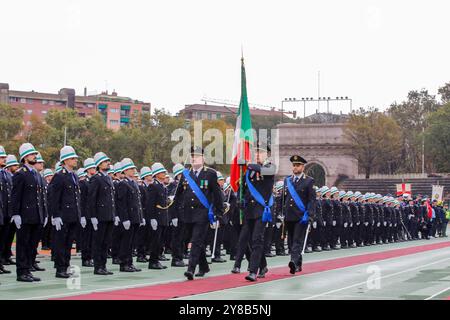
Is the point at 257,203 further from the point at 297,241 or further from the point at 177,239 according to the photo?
the point at 177,239

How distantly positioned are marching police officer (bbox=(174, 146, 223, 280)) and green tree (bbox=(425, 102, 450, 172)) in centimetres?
7898

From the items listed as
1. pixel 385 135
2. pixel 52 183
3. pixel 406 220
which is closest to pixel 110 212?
pixel 52 183

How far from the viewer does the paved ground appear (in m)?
11.6

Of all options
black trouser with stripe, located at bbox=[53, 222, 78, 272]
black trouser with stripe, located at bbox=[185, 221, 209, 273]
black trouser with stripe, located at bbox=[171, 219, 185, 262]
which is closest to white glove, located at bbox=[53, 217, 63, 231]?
black trouser with stripe, located at bbox=[53, 222, 78, 272]

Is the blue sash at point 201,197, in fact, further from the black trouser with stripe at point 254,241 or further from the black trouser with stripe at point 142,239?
the black trouser with stripe at point 142,239

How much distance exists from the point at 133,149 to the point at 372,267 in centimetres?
6365

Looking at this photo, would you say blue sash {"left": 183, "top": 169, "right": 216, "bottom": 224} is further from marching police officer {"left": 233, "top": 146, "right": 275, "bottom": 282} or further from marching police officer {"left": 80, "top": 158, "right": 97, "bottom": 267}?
marching police officer {"left": 80, "top": 158, "right": 97, "bottom": 267}

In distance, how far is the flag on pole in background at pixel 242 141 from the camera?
1423 centimetres

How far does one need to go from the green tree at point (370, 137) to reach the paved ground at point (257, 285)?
68.9 m

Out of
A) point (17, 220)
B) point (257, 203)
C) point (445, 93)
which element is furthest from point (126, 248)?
point (445, 93)

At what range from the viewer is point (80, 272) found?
51.1 ft

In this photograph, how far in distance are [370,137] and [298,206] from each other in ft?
236
